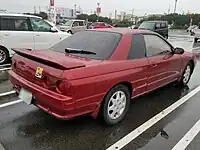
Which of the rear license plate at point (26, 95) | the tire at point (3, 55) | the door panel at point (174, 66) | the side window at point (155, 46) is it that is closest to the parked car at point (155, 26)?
the tire at point (3, 55)

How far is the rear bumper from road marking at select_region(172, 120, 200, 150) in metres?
1.52

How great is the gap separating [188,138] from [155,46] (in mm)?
1899

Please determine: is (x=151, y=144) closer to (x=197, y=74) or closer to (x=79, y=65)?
(x=79, y=65)

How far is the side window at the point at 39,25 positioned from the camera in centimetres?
827

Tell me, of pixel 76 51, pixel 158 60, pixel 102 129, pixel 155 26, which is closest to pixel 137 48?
pixel 158 60

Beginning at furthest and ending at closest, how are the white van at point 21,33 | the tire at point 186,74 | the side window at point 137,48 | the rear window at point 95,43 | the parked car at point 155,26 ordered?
the parked car at point 155,26, the white van at point 21,33, the tire at point 186,74, the side window at point 137,48, the rear window at point 95,43

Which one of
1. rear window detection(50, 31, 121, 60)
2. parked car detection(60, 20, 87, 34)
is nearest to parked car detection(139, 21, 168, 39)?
parked car detection(60, 20, 87, 34)

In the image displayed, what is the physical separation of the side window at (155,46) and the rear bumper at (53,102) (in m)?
1.92

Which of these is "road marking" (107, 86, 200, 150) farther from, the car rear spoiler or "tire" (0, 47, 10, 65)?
"tire" (0, 47, 10, 65)

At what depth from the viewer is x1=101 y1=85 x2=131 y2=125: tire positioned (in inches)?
135

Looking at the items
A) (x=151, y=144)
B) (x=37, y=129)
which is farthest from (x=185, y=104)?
(x=37, y=129)

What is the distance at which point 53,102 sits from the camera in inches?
117

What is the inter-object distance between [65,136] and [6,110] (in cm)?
143

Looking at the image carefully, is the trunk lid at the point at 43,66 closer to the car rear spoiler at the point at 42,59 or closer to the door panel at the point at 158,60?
the car rear spoiler at the point at 42,59
